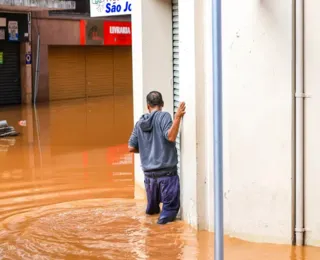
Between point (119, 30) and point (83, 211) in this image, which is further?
point (119, 30)

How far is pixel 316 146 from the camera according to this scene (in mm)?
6633

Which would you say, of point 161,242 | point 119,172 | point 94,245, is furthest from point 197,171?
point 119,172

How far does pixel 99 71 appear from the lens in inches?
1208

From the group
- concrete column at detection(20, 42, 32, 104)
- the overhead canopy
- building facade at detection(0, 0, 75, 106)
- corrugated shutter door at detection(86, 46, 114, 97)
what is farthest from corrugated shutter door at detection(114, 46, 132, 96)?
the overhead canopy

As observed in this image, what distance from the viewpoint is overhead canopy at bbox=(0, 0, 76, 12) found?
2355 centimetres

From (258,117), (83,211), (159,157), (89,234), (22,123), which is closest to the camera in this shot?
(258,117)

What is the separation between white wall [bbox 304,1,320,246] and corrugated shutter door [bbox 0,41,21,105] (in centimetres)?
2078

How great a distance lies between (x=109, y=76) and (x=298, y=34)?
81.8 ft

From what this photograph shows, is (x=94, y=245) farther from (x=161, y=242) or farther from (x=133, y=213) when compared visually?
(x=133, y=213)

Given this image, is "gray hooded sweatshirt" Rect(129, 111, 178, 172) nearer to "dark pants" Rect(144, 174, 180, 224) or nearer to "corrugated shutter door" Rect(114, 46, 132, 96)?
"dark pants" Rect(144, 174, 180, 224)

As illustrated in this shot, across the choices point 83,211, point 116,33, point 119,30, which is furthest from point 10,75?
point 83,211

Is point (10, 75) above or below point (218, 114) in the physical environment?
below

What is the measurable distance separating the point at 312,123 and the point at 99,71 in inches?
964

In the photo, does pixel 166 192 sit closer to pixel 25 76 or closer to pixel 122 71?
pixel 25 76
